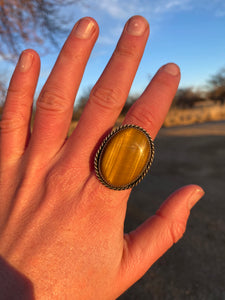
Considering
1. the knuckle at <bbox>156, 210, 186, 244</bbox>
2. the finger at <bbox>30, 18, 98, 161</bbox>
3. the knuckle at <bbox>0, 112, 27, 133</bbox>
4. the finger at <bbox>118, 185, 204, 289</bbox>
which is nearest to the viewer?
the finger at <bbox>118, 185, 204, 289</bbox>

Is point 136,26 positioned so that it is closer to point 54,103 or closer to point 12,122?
point 54,103

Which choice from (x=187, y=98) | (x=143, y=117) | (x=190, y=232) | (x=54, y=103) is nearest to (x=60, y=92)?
(x=54, y=103)

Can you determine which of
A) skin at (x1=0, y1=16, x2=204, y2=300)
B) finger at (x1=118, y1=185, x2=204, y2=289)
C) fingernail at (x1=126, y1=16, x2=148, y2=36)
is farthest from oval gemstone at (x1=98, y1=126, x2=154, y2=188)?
fingernail at (x1=126, y1=16, x2=148, y2=36)

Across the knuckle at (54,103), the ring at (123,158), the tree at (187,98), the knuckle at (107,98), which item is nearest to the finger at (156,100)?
the knuckle at (107,98)

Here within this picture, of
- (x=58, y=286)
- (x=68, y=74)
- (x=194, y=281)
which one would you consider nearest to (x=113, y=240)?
(x=58, y=286)

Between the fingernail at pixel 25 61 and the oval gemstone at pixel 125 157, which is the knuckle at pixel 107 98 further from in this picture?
the fingernail at pixel 25 61

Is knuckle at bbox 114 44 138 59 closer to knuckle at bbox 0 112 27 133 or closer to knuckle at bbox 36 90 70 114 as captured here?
knuckle at bbox 36 90 70 114

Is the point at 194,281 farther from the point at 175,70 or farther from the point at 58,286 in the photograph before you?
the point at 175,70

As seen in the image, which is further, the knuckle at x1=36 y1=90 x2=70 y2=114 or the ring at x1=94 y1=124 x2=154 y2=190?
the knuckle at x1=36 y1=90 x2=70 y2=114
